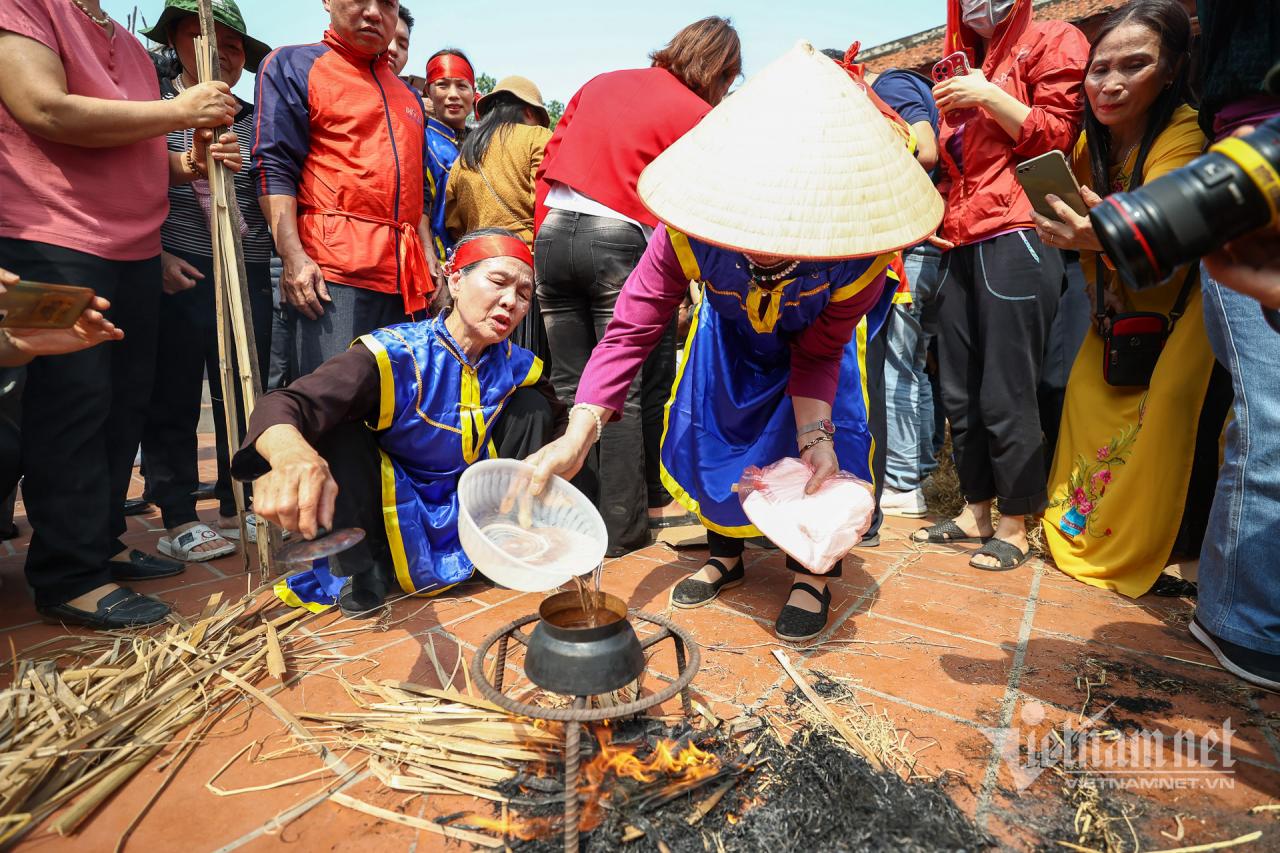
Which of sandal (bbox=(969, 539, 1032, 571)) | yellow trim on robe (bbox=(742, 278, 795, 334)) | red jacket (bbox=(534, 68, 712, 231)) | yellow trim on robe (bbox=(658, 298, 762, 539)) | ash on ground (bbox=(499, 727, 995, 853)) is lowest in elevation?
sandal (bbox=(969, 539, 1032, 571))

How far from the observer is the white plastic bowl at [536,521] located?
170 centimetres

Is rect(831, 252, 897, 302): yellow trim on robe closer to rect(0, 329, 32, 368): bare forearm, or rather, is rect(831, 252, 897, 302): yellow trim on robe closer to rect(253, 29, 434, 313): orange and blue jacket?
rect(253, 29, 434, 313): orange and blue jacket

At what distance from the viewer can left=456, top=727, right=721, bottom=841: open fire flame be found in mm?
1543

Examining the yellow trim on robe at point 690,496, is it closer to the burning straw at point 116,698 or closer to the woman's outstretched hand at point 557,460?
the woman's outstretched hand at point 557,460

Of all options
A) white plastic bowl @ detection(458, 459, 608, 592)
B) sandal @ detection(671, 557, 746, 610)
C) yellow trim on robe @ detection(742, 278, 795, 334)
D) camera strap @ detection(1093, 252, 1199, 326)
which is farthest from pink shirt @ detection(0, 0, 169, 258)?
camera strap @ detection(1093, 252, 1199, 326)

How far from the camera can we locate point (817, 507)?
89.0 inches

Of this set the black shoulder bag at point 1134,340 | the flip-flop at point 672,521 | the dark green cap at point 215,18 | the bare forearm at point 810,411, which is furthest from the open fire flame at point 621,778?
the dark green cap at point 215,18

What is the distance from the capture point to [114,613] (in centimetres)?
248

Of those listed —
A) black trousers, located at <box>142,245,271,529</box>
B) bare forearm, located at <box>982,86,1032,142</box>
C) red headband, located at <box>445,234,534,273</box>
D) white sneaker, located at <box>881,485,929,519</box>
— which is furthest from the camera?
white sneaker, located at <box>881,485,929,519</box>

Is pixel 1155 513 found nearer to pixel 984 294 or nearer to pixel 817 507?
pixel 984 294

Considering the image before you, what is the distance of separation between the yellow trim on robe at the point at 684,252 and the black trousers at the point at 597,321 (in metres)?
0.91

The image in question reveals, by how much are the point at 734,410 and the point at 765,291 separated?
0.56 metres

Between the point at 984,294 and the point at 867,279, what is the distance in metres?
1.18

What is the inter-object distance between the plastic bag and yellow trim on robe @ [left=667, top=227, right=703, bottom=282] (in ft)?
2.54
